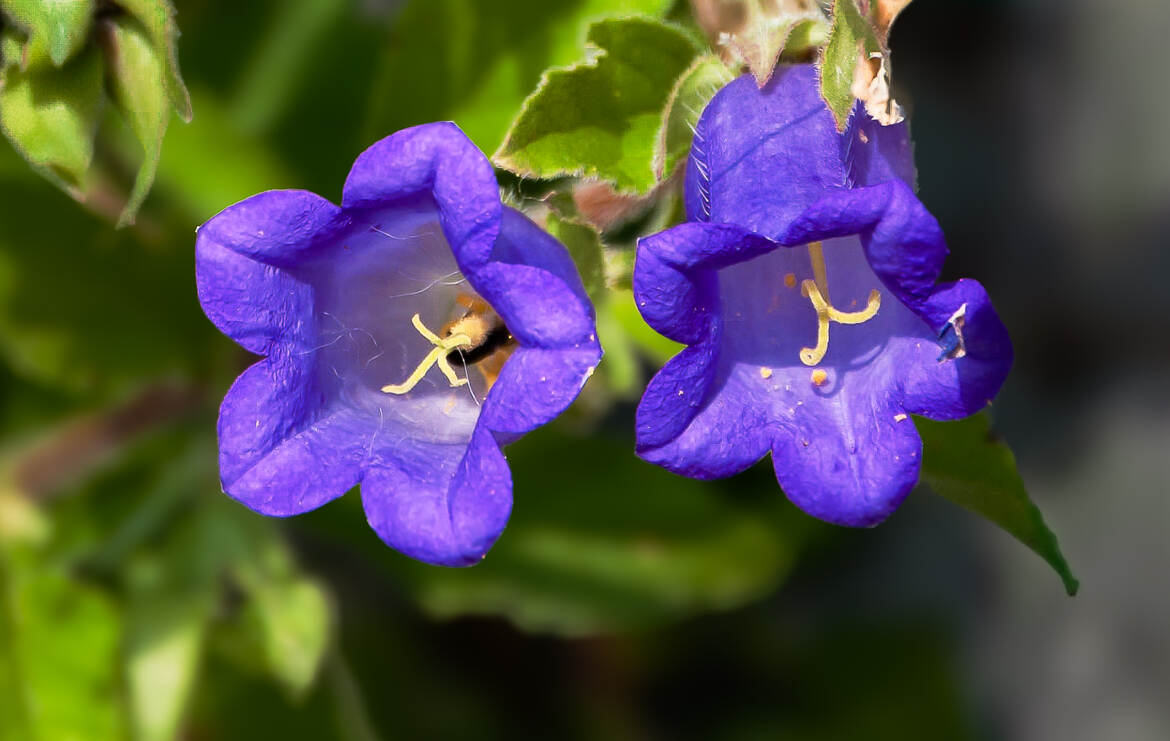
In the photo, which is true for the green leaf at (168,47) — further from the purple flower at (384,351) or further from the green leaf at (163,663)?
the green leaf at (163,663)

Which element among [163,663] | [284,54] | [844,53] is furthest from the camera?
[284,54]

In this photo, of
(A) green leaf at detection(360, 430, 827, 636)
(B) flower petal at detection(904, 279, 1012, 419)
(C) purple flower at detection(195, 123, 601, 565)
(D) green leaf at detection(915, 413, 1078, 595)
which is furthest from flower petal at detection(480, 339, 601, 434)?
(A) green leaf at detection(360, 430, 827, 636)

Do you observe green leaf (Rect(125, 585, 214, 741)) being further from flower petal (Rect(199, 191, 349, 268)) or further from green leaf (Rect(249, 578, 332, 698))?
flower petal (Rect(199, 191, 349, 268))

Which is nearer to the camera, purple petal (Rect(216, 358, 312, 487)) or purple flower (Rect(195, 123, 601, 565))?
purple flower (Rect(195, 123, 601, 565))

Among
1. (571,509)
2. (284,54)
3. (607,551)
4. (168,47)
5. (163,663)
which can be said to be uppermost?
(168,47)

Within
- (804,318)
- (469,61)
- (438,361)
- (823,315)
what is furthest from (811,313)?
(469,61)

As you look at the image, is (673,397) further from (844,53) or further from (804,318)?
(844,53)
